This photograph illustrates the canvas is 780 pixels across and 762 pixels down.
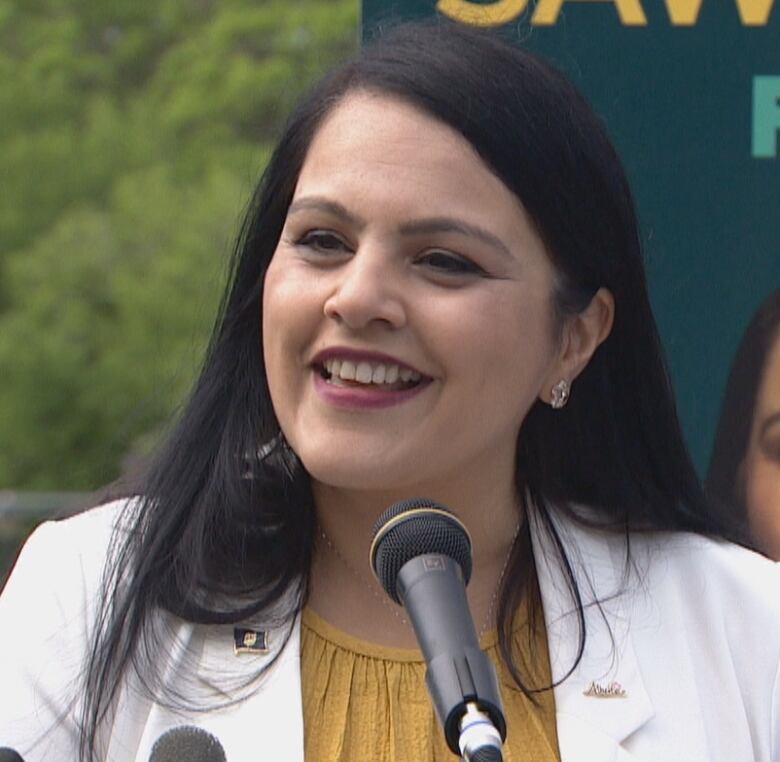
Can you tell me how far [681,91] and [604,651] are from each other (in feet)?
4.04

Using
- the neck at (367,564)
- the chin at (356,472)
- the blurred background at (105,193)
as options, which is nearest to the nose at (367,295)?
the chin at (356,472)

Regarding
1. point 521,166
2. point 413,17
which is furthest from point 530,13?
point 521,166

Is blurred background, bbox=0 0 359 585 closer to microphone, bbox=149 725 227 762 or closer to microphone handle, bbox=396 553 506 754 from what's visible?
microphone, bbox=149 725 227 762

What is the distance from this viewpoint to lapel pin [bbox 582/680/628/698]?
11.9ft

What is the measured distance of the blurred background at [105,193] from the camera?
1030 centimetres

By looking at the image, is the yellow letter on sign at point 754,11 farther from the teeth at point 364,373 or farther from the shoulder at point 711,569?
the teeth at point 364,373

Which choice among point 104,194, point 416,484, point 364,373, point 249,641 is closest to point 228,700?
point 249,641

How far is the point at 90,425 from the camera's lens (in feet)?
34.7

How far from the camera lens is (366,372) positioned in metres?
3.42

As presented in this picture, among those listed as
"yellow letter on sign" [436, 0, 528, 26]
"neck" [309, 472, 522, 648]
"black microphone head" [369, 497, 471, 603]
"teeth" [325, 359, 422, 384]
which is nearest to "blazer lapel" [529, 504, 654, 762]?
"neck" [309, 472, 522, 648]

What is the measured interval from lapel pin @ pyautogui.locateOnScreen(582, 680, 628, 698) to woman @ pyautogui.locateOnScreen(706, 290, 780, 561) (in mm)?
773

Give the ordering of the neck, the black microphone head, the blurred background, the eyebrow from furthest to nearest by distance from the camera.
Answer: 1. the blurred background
2. the neck
3. the eyebrow
4. the black microphone head

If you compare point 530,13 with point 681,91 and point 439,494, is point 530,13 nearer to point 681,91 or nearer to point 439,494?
point 681,91

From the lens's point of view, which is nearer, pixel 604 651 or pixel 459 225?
pixel 459 225
